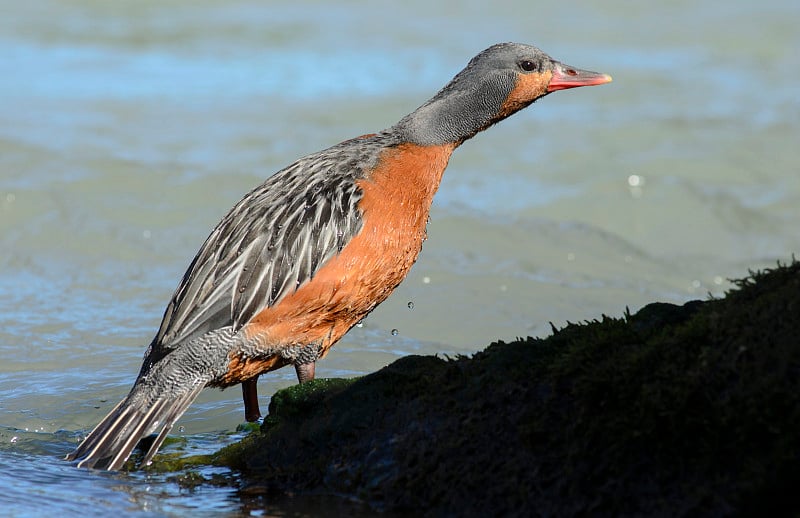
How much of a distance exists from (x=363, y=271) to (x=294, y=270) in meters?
0.45

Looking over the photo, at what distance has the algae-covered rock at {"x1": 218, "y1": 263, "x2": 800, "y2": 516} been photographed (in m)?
4.80

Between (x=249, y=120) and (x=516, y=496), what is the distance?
13.9m

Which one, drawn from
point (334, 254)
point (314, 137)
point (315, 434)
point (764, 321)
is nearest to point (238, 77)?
point (314, 137)

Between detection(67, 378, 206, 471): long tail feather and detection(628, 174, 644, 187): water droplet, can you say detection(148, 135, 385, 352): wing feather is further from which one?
detection(628, 174, 644, 187): water droplet

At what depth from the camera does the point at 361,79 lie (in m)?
20.7

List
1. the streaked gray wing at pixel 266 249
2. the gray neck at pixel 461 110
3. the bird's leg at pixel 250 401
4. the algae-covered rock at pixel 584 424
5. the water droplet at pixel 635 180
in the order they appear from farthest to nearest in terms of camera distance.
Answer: the water droplet at pixel 635 180 → the gray neck at pixel 461 110 → the bird's leg at pixel 250 401 → the streaked gray wing at pixel 266 249 → the algae-covered rock at pixel 584 424

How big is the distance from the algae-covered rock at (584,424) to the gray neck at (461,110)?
2358 millimetres

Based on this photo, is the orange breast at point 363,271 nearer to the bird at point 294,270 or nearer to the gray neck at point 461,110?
the bird at point 294,270

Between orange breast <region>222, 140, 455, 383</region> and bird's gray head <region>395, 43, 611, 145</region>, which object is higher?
bird's gray head <region>395, 43, 611, 145</region>

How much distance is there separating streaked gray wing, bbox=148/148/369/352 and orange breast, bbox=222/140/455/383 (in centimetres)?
8

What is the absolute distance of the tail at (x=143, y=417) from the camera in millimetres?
6938

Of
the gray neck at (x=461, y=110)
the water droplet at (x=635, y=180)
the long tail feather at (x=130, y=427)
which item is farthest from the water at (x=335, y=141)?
the gray neck at (x=461, y=110)

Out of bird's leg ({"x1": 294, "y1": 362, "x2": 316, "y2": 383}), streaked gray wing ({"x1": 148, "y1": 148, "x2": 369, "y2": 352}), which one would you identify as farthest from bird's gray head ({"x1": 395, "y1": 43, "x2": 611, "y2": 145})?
bird's leg ({"x1": 294, "y1": 362, "x2": 316, "y2": 383})

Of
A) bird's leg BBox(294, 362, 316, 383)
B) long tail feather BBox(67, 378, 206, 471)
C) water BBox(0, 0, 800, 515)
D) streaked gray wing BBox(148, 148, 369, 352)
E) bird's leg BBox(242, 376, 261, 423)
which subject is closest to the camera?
long tail feather BBox(67, 378, 206, 471)
